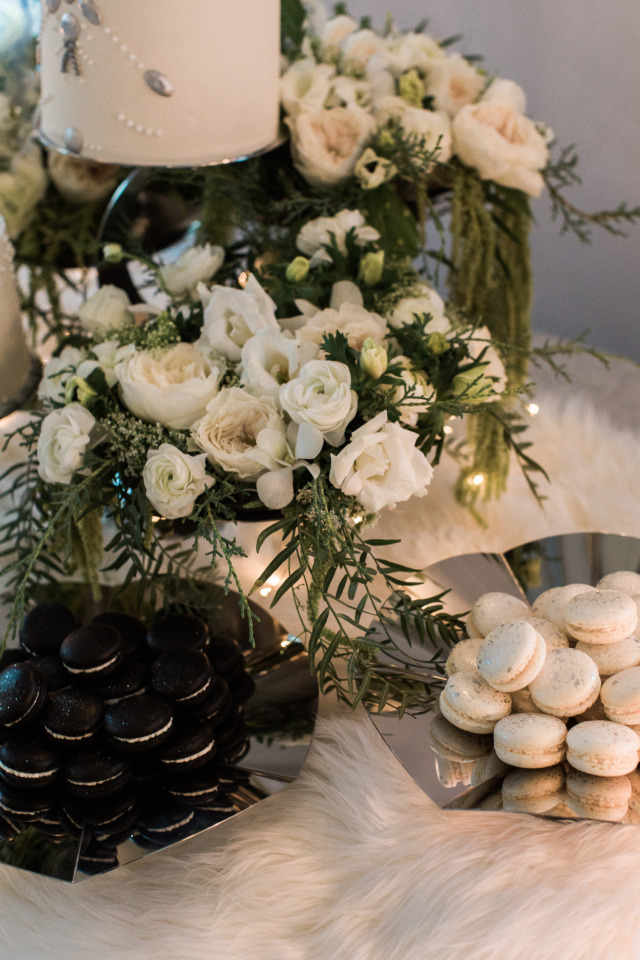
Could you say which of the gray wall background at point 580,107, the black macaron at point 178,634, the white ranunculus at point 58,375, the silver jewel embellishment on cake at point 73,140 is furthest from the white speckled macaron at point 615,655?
the gray wall background at point 580,107

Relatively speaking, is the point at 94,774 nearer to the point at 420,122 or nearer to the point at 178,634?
the point at 178,634

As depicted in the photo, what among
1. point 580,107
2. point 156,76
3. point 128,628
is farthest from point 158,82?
point 580,107

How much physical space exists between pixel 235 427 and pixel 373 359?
93mm

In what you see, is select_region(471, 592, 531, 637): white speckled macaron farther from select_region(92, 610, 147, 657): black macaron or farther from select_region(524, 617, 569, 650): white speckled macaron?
select_region(92, 610, 147, 657): black macaron

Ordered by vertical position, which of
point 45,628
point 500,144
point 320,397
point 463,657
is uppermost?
point 500,144

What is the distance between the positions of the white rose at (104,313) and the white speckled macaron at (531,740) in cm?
40

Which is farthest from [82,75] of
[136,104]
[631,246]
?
A: [631,246]

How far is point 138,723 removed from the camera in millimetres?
478

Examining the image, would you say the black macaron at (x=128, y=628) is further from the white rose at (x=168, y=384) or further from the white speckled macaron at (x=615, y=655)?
the white speckled macaron at (x=615, y=655)

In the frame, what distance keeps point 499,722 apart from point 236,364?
28 cm

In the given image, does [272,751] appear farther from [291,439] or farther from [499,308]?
[499,308]

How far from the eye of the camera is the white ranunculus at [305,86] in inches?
29.5

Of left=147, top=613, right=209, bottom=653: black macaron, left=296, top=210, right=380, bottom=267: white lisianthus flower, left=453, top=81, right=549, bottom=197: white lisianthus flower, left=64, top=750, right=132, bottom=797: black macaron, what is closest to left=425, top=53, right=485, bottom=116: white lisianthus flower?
left=453, top=81, right=549, bottom=197: white lisianthus flower

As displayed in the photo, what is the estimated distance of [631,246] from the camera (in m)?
1.28
